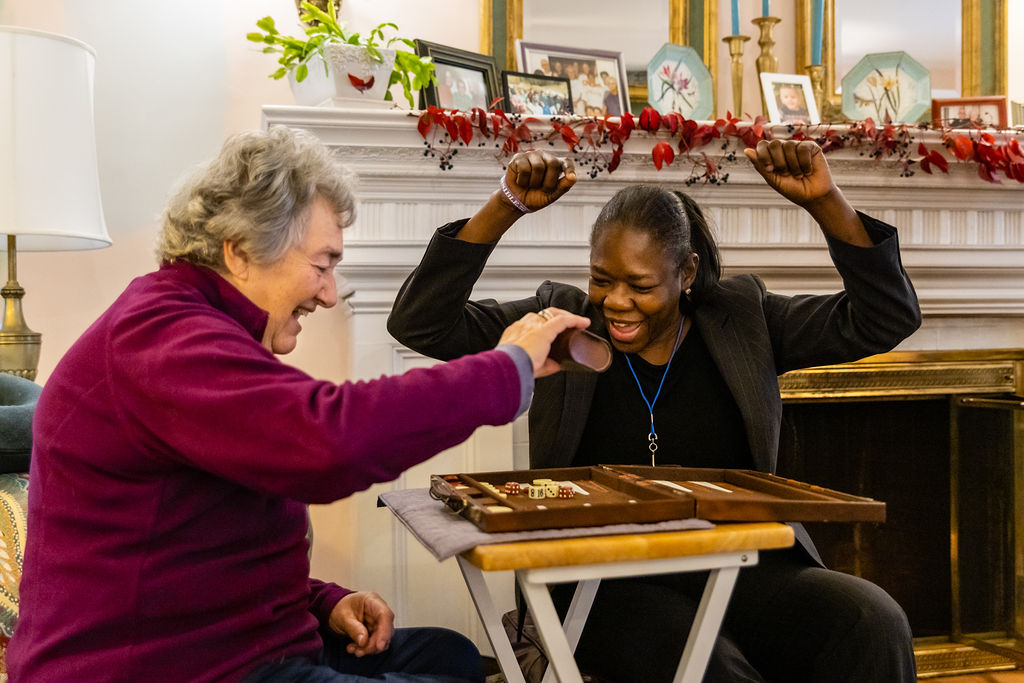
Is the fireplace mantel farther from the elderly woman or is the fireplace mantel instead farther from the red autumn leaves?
the elderly woman

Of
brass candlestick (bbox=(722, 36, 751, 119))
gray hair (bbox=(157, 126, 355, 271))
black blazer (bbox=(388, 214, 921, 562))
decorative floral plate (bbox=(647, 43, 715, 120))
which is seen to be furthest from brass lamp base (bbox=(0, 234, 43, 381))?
brass candlestick (bbox=(722, 36, 751, 119))

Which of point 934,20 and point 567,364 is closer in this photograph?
point 567,364

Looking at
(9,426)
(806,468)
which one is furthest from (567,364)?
(806,468)

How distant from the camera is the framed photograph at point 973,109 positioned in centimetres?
241

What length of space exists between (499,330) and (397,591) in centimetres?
73

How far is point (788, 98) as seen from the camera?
245 centimetres

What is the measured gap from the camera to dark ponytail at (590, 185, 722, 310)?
64.5 inches

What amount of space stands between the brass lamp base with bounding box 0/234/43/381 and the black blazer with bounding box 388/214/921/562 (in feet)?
2.96

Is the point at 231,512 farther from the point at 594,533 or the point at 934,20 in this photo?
the point at 934,20

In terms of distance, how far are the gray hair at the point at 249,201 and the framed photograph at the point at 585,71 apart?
1.34 m

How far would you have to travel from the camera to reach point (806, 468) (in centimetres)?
250

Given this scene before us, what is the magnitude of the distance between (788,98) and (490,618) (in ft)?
5.65

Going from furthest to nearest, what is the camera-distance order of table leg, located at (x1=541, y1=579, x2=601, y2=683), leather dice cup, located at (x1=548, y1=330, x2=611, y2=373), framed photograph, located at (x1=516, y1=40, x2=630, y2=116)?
1. framed photograph, located at (x1=516, y1=40, x2=630, y2=116)
2. table leg, located at (x1=541, y1=579, x2=601, y2=683)
3. leather dice cup, located at (x1=548, y1=330, x2=611, y2=373)

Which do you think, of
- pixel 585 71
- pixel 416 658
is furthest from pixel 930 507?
pixel 416 658
